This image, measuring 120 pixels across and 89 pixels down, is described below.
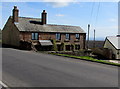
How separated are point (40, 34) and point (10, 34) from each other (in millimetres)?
7043

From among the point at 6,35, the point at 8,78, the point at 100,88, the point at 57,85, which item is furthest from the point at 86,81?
the point at 6,35

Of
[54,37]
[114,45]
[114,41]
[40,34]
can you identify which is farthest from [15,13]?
[114,41]

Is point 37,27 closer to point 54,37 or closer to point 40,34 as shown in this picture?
point 40,34

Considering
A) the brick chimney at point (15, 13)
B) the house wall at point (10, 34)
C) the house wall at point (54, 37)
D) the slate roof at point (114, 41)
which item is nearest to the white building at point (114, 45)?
the slate roof at point (114, 41)

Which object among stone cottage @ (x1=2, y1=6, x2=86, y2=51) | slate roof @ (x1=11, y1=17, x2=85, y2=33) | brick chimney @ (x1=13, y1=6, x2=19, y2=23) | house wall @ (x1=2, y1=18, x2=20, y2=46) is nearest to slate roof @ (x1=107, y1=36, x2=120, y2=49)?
stone cottage @ (x1=2, y1=6, x2=86, y2=51)

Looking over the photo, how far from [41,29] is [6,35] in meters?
9.44

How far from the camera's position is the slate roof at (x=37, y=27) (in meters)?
33.3

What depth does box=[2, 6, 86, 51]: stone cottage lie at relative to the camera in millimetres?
32594

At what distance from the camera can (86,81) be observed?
8.52 metres

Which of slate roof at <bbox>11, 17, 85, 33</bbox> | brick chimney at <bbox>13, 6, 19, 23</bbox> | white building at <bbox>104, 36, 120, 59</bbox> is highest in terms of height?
brick chimney at <bbox>13, 6, 19, 23</bbox>

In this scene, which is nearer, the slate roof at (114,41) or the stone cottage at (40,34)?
the slate roof at (114,41)

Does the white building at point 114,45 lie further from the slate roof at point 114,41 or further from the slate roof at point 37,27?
the slate roof at point 37,27

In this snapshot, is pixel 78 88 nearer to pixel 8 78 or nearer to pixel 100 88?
pixel 100 88

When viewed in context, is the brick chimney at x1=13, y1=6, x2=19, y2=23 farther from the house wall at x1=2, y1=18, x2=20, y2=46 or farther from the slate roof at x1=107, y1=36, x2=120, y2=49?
the slate roof at x1=107, y1=36, x2=120, y2=49
